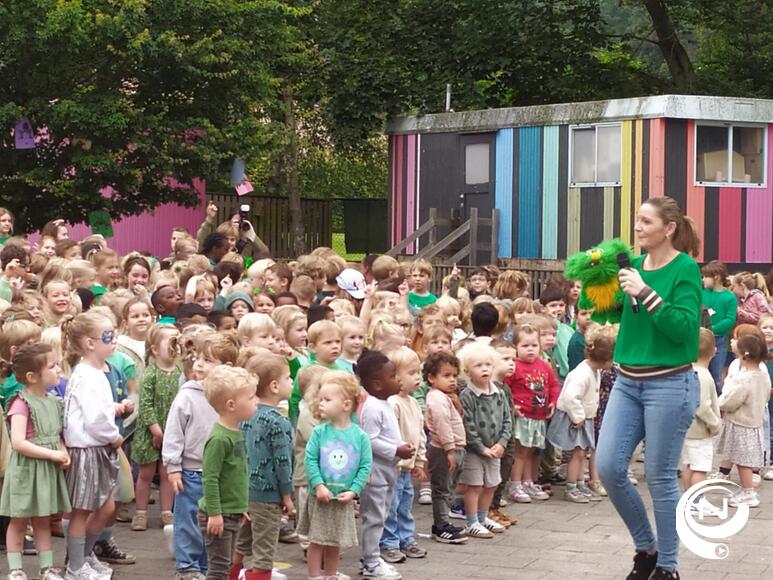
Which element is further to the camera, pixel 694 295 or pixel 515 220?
pixel 515 220

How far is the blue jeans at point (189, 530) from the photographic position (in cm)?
805

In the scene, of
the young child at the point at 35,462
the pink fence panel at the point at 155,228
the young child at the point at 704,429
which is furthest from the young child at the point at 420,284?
the pink fence panel at the point at 155,228

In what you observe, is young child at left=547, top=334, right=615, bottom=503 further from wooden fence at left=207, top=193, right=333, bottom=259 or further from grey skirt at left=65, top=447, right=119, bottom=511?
wooden fence at left=207, top=193, right=333, bottom=259

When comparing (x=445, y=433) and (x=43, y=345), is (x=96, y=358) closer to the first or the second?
(x=43, y=345)

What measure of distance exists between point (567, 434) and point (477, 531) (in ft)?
5.92

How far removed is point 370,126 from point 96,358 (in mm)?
24145

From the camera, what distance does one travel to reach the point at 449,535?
934cm

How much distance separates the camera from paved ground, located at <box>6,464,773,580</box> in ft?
27.7

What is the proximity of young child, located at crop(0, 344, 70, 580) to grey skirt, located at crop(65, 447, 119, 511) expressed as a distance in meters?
0.06

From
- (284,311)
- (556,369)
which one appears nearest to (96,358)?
(284,311)

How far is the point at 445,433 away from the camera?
9219 mm

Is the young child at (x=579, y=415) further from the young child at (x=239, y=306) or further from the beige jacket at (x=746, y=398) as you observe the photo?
the young child at (x=239, y=306)

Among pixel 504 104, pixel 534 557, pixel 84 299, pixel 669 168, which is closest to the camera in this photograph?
pixel 534 557

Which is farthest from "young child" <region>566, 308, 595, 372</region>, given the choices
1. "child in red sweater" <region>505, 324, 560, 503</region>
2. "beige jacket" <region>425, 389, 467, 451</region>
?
"beige jacket" <region>425, 389, 467, 451</region>
